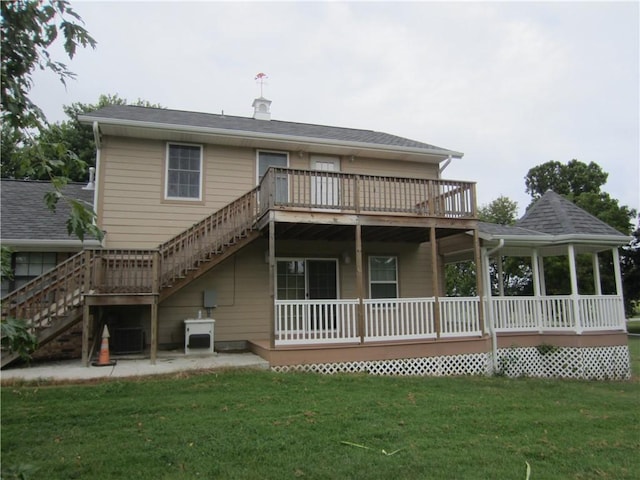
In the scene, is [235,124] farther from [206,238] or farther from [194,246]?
[194,246]

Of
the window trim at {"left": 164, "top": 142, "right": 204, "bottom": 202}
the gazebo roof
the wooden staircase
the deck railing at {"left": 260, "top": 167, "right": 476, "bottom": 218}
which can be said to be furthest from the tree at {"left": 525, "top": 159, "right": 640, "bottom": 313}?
the window trim at {"left": 164, "top": 142, "right": 204, "bottom": 202}

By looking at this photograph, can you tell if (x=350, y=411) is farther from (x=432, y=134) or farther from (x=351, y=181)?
(x=432, y=134)

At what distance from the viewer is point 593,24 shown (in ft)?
34.7

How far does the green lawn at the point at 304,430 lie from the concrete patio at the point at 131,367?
0.37 m

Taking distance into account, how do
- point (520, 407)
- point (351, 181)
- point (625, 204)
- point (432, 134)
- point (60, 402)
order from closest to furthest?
point (60, 402) < point (520, 407) < point (351, 181) < point (625, 204) < point (432, 134)

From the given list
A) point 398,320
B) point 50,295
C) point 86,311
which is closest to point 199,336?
A: point 86,311

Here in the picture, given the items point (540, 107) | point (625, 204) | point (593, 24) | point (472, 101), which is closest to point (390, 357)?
point (593, 24)

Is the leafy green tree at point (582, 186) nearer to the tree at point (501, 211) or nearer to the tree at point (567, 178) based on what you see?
the tree at point (567, 178)

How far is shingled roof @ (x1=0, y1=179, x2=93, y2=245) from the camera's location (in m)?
8.75

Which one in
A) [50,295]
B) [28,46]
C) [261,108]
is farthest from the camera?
[261,108]

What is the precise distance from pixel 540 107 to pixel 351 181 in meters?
14.1

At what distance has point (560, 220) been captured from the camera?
11148 mm

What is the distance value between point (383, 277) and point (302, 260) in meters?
2.39

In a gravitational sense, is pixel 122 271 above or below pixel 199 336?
above
